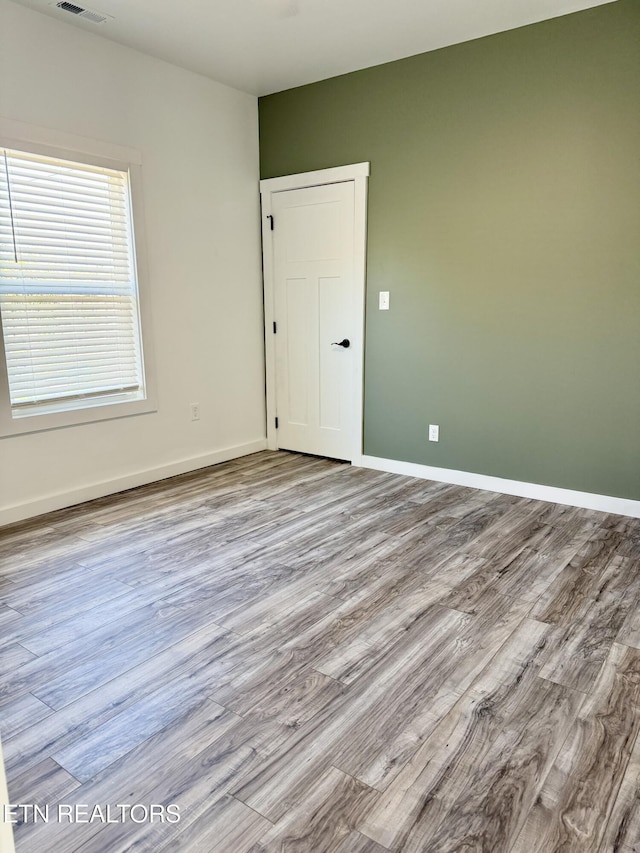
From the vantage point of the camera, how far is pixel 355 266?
165 inches

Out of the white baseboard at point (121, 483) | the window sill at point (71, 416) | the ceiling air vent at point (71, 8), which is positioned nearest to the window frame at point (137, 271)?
the window sill at point (71, 416)

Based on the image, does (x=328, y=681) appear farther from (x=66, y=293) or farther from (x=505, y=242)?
(x=505, y=242)

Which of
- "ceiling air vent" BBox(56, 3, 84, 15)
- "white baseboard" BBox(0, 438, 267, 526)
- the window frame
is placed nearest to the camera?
"ceiling air vent" BBox(56, 3, 84, 15)

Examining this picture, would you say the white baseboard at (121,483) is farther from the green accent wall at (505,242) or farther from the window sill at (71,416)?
the green accent wall at (505,242)

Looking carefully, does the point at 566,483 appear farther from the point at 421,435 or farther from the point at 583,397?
the point at 421,435

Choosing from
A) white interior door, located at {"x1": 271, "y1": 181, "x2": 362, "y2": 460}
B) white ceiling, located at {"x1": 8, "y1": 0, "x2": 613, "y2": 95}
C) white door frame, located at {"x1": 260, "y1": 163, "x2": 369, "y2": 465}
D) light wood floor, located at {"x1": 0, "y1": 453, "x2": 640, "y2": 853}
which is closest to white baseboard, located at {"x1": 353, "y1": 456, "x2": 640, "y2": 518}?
light wood floor, located at {"x1": 0, "y1": 453, "x2": 640, "y2": 853}

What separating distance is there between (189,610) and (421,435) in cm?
228

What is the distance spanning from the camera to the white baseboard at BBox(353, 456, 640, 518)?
11.1 ft

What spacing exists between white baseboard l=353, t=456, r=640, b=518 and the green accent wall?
0.18 ft

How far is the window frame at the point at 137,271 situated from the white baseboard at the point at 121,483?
1.45 feet

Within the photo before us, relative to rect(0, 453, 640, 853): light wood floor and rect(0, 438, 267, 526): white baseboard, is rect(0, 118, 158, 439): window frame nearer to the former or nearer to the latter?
rect(0, 438, 267, 526): white baseboard

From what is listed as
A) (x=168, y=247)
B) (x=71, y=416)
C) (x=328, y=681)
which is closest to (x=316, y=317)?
(x=168, y=247)

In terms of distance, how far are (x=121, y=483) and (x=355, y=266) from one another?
230cm

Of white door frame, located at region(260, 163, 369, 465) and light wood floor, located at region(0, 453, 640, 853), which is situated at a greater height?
white door frame, located at region(260, 163, 369, 465)
